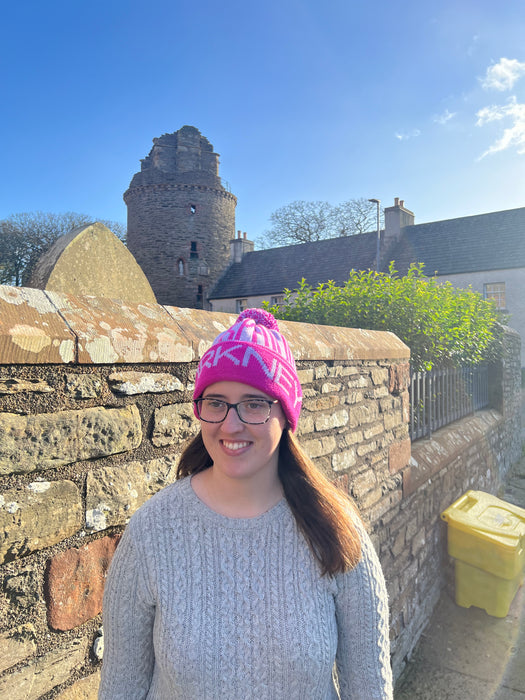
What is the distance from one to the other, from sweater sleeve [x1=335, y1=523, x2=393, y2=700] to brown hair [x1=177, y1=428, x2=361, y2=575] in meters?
0.05

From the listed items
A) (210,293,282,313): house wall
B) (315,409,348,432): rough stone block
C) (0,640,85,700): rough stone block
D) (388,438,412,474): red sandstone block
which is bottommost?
(388,438,412,474): red sandstone block

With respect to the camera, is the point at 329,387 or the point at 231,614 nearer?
the point at 231,614

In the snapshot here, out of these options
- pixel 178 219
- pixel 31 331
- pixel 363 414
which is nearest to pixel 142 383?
pixel 31 331

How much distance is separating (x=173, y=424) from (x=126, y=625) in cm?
79

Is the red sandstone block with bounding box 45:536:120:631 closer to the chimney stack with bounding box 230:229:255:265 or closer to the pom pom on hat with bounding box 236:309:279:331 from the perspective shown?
the pom pom on hat with bounding box 236:309:279:331

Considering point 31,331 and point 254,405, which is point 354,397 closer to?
point 254,405

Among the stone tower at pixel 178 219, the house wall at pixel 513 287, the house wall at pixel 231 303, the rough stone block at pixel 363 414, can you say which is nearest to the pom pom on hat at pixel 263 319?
the rough stone block at pixel 363 414

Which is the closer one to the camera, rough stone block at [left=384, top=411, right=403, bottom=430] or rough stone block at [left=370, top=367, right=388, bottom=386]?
rough stone block at [left=370, top=367, right=388, bottom=386]

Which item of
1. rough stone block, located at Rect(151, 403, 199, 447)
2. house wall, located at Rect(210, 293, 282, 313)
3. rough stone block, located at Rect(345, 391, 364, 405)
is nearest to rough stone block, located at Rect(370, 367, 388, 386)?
rough stone block, located at Rect(345, 391, 364, 405)

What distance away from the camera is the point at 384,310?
5.38 m

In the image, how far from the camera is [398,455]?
4062 millimetres

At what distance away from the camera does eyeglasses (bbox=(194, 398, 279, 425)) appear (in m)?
1.34

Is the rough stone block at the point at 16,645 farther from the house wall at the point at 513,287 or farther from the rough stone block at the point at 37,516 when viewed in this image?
the house wall at the point at 513,287

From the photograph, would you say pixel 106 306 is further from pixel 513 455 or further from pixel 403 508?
pixel 513 455
